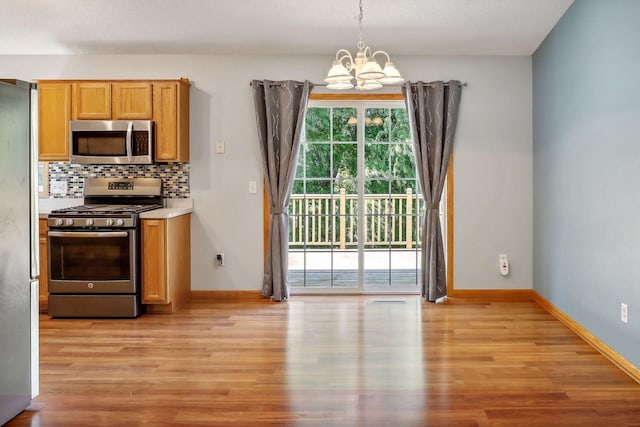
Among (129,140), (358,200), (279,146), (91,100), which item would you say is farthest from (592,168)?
(91,100)

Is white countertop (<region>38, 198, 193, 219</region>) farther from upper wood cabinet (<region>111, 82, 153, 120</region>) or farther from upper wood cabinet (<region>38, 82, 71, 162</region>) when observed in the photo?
upper wood cabinet (<region>111, 82, 153, 120</region>)

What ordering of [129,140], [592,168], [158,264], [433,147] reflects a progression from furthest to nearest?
[433,147]
[129,140]
[158,264]
[592,168]

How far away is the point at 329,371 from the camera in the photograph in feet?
11.2

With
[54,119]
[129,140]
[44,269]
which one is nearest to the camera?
[44,269]

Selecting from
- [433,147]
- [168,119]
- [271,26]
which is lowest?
[433,147]

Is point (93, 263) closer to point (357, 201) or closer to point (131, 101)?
point (131, 101)

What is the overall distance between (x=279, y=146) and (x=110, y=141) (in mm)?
1511

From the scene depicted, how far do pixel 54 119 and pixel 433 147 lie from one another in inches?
136

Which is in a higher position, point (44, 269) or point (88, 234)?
point (88, 234)

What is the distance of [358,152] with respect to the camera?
5641 mm

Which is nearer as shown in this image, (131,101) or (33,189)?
(33,189)

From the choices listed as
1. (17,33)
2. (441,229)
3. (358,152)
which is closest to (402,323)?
(441,229)

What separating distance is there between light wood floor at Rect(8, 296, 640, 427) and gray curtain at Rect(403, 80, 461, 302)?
1.98 feet

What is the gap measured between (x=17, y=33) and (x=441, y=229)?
415cm
